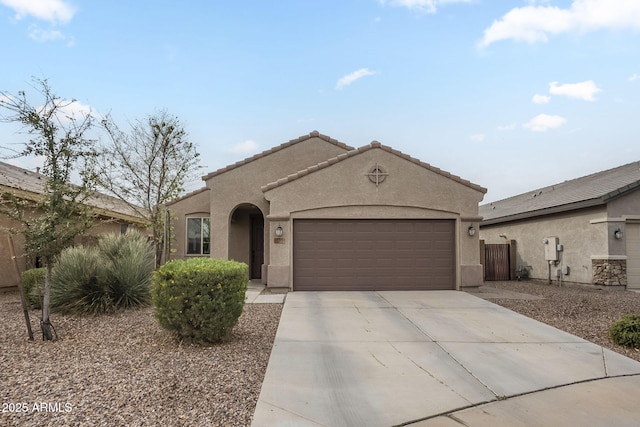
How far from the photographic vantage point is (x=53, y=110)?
6.80 m

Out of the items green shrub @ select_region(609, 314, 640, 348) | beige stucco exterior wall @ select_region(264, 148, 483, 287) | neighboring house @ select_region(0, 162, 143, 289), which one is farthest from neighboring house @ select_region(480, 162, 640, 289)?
neighboring house @ select_region(0, 162, 143, 289)

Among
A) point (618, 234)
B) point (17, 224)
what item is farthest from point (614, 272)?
point (17, 224)

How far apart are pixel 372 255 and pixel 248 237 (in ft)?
18.8

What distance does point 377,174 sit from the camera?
1264 centimetres

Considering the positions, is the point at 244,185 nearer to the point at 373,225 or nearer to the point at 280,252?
the point at 280,252

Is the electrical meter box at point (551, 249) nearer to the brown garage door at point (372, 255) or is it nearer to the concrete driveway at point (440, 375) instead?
the brown garage door at point (372, 255)

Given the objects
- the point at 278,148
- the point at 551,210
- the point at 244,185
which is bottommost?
the point at 551,210

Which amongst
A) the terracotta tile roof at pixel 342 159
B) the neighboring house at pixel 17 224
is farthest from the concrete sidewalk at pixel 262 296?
the neighboring house at pixel 17 224

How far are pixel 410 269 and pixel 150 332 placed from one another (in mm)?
8286

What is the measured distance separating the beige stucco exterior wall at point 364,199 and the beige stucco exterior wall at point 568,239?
4830 mm

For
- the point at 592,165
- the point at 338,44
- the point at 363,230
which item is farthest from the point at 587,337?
the point at 592,165

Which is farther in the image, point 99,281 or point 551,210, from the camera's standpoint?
point 551,210

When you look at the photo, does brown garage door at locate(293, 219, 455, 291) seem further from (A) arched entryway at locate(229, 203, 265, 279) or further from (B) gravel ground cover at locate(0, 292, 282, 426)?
(B) gravel ground cover at locate(0, 292, 282, 426)

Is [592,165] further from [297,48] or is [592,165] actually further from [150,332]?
[150,332]
